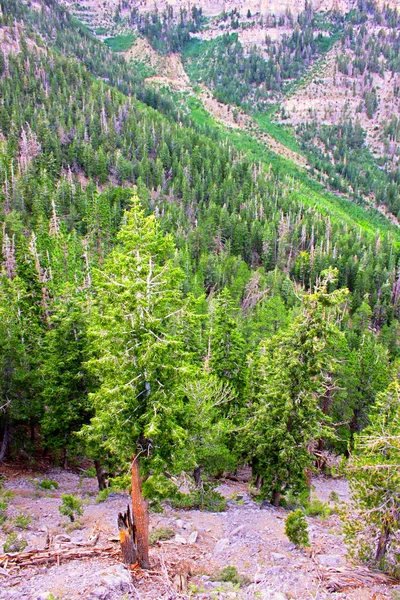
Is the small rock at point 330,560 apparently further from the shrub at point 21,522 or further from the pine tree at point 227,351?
the pine tree at point 227,351

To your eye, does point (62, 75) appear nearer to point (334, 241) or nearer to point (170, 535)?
point (334, 241)

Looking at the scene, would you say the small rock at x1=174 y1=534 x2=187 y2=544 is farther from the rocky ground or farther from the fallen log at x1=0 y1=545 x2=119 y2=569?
the fallen log at x1=0 y1=545 x2=119 y2=569

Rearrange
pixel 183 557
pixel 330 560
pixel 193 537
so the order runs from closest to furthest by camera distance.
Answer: pixel 330 560
pixel 183 557
pixel 193 537

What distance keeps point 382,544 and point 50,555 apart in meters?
10.7

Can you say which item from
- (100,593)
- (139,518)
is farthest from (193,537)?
(100,593)

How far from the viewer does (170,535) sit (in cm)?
1823

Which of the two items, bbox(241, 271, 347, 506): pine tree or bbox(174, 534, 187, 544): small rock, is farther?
bbox(241, 271, 347, 506): pine tree

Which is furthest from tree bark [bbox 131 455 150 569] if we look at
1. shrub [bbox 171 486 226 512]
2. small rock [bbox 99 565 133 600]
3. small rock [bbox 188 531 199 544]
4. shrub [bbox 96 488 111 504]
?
shrub [bbox 96 488 111 504]

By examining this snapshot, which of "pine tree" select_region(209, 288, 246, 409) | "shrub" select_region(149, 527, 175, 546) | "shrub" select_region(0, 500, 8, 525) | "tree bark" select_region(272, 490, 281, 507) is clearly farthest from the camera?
"pine tree" select_region(209, 288, 246, 409)

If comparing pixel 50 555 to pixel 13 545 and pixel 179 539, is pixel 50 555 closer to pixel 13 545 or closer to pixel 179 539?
pixel 13 545

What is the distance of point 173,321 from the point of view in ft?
48.0

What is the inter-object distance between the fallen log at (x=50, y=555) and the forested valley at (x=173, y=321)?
186 centimetres

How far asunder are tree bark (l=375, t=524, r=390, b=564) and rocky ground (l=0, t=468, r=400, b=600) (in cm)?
113

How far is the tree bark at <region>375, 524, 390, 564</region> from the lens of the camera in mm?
14228
